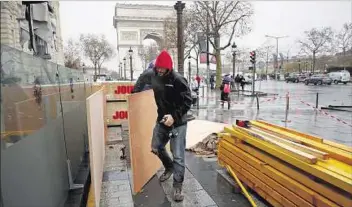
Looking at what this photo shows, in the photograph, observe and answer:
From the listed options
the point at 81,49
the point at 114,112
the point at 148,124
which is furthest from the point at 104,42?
the point at 148,124

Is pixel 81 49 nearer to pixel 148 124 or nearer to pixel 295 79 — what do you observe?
pixel 295 79

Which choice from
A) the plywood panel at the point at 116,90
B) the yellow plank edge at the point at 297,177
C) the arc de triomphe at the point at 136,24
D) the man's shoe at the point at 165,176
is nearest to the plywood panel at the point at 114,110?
the plywood panel at the point at 116,90

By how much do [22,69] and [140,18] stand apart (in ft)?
208

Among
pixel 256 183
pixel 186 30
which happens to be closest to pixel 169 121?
pixel 256 183

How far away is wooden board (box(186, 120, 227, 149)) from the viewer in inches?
265

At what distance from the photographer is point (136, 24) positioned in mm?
63250

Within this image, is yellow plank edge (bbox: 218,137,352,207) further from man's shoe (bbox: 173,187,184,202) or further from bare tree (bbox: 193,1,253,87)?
bare tree (bbox: 193,1,253,87)

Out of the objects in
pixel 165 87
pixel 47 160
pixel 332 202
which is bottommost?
pixel 332 202

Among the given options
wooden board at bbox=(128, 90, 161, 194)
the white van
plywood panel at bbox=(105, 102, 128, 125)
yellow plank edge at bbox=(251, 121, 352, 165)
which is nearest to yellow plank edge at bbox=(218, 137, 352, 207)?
yellow plank edge at bbox=(251, 121, 352, 165)

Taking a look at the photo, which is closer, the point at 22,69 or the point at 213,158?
the point at 22,69

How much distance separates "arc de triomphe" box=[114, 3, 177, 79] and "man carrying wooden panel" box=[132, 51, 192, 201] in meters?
57.2

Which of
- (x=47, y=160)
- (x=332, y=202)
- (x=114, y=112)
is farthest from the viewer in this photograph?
(x=114, y=112)

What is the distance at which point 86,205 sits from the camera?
388 cm

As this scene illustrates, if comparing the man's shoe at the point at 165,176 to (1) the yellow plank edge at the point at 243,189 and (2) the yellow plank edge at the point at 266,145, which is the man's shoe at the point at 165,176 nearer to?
(1) the yellow plank edge at the point at 243,189
